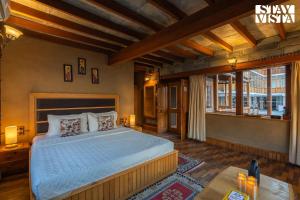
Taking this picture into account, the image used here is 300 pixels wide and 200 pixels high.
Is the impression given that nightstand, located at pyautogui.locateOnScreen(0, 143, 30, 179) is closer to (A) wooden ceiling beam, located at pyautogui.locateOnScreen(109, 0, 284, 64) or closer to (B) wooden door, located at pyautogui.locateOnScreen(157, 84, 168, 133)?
(A) wooden ceiling beam, located at pyautogui.locateOnScreen(109, 0, 284, 64)

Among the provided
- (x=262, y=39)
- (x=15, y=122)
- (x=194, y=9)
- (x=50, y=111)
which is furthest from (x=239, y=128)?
(x=15, y=122)

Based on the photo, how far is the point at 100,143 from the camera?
95.9 inches

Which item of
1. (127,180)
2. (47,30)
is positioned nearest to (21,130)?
(47,30)

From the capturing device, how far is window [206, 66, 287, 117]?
3.47m

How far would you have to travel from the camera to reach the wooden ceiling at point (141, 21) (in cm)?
186

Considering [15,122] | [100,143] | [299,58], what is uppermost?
[299,58]

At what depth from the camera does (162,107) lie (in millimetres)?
5777

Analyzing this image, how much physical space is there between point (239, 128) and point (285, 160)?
1.04m

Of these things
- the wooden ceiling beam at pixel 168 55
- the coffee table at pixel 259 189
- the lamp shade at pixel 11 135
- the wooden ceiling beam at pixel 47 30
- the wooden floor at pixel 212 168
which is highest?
the wooden ceiling beam at pixel 168 55

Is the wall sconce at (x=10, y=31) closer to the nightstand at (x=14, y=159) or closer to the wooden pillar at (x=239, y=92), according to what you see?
the nightstand at (x=14, y=159)

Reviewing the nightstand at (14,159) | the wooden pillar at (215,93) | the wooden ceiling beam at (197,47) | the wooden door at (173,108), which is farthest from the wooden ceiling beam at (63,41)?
the wooden pillar at (215,93)

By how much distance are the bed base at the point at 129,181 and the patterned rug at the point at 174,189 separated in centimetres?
8

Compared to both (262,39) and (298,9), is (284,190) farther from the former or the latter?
(262,39)

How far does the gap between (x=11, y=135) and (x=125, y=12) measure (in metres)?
2.78
